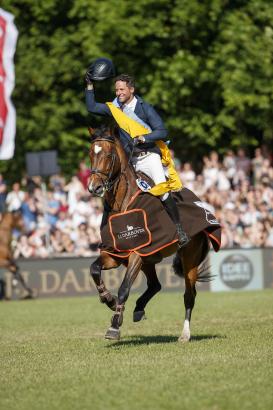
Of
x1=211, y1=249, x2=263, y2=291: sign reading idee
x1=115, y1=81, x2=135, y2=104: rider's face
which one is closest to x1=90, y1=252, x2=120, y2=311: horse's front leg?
x1=115, y1=81, x2=135, y2=104: rider's face

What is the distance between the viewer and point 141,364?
9203mm

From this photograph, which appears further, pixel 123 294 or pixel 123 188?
pixel 123 188

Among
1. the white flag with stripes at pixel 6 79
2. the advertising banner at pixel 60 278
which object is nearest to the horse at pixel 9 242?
the advertising banner at pixel 60 278

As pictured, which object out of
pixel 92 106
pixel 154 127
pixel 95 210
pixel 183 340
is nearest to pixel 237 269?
pixel 95 210

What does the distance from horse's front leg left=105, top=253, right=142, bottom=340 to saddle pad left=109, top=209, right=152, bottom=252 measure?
0.13 metres

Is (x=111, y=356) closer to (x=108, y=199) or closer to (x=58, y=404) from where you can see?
(x=108, y=199)

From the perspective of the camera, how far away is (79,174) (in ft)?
84.8

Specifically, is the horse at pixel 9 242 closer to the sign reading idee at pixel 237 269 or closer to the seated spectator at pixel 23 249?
the seated spectator at pixel 23 249

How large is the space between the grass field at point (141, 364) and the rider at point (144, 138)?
5.04 ft

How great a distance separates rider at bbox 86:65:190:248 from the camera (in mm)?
10945

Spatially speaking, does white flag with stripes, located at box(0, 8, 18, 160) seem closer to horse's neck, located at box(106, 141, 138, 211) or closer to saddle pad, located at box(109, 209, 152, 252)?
horse's neck, located at box(106, 141, 138, 211)

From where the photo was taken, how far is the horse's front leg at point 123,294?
1035 cm

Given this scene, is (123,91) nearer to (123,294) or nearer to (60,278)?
(123,294)

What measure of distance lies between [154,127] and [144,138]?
22 cm
